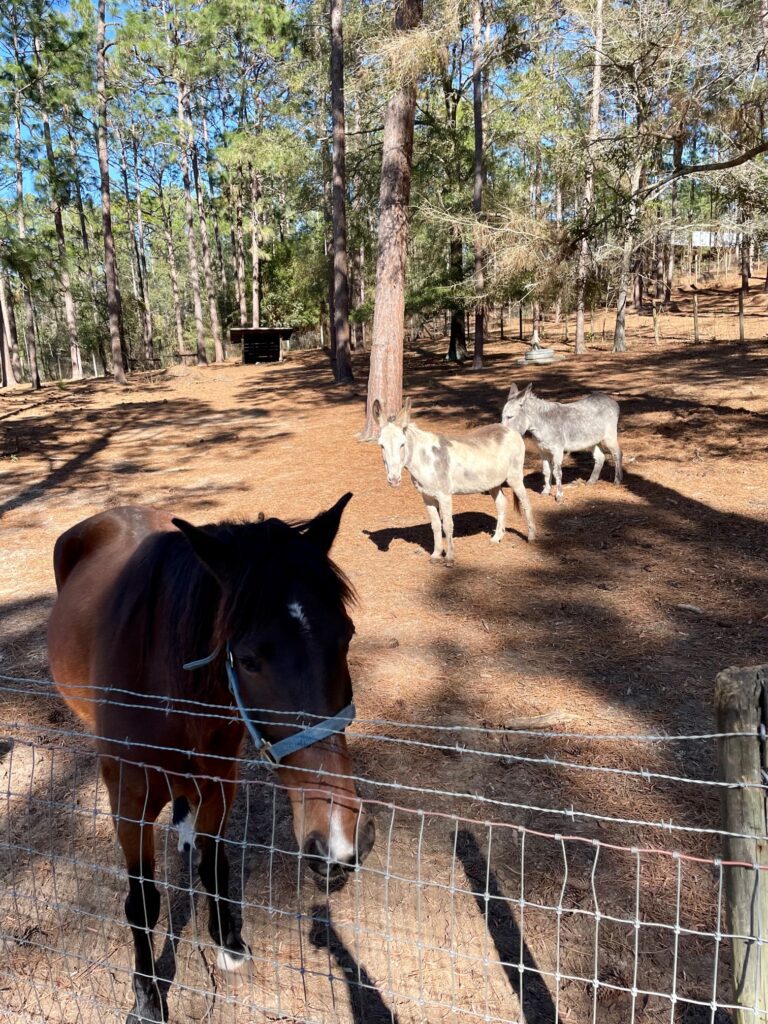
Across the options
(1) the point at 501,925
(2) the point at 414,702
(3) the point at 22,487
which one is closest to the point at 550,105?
(3) the point at 22,487

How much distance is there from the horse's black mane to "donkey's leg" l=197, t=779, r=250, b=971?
707 mm

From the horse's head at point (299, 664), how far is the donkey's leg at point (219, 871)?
38.1 inches

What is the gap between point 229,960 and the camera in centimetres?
272

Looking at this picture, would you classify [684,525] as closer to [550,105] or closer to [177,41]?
[550,105]

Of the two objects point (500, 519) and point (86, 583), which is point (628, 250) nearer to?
point (500, 519)

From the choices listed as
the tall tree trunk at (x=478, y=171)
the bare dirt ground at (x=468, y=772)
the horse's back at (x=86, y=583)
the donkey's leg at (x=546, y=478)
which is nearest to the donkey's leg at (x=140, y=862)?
the bare dirt ground at (x=468, y=772)

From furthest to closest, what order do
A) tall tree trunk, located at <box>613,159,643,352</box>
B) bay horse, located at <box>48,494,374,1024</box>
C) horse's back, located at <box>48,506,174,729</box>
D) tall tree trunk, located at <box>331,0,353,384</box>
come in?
tall tree trunk, located at <box>331,0,353,384</box>, tall tree trunk, located at <box>613,159,643,352</box>, horse's back, located at <box>48,506,174,729</box>, bay horse, located at <box>48,494,374,1024</box>

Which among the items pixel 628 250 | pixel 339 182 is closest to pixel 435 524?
pixel 628 250

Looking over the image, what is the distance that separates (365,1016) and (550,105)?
72.0 feet

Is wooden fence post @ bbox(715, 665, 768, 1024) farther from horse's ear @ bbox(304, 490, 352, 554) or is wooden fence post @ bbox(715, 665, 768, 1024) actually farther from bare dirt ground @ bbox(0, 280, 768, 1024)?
horse's ear @ bbox(304, 490, 352, 554)

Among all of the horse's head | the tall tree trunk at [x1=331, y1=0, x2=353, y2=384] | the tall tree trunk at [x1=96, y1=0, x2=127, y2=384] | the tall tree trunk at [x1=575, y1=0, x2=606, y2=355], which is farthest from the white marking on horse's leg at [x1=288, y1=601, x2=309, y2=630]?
the tall tree trunk at [x1=96, y1=0, x2=127, y2=384]

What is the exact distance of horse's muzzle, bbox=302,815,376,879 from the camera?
1655 mm

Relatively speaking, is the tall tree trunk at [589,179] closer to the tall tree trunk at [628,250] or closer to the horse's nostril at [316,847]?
the tall tree trunk at [628,250]

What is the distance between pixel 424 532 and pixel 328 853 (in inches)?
258
